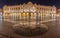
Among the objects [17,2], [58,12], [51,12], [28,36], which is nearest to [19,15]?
[17,2]

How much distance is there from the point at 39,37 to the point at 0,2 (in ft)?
7.19

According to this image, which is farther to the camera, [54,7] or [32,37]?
[54,7]

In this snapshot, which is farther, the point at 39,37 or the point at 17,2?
the point at 17,2

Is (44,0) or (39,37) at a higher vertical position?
(44,0)

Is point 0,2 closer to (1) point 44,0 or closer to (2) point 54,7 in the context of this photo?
(1) point 44,0

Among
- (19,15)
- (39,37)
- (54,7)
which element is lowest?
(39,37)

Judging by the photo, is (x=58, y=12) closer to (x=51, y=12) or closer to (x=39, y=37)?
(x=51, y=12)

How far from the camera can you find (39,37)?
3.53ft

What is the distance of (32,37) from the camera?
1075mm

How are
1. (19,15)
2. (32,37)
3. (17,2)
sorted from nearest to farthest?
(32,37) → (19,15) → (17,2)

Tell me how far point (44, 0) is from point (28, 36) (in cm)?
209

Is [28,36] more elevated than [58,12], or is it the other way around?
[58,12]

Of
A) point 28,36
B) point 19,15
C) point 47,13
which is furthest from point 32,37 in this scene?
point 47,13

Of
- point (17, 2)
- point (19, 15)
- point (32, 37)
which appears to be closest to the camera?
point (32, 37)
